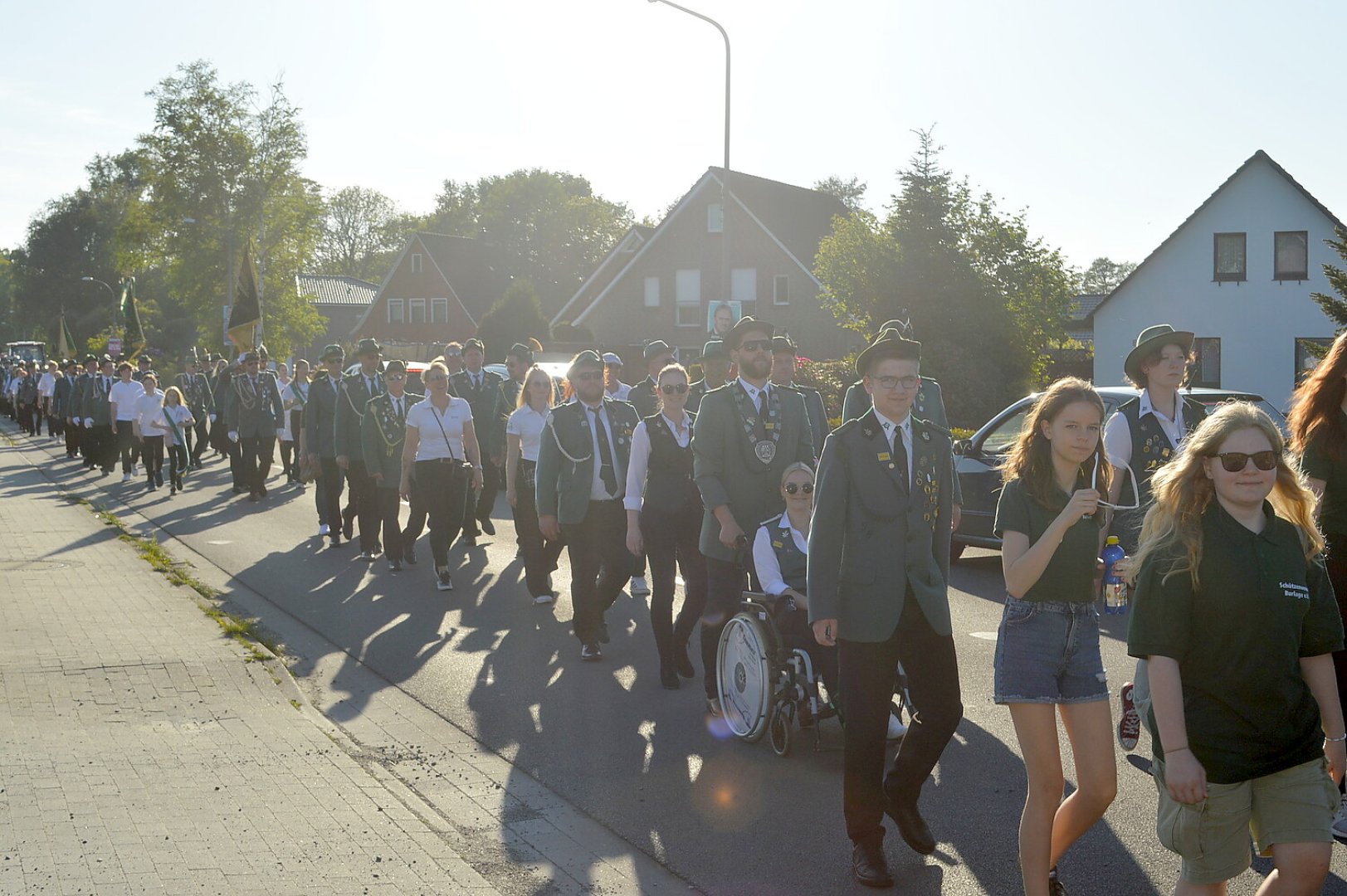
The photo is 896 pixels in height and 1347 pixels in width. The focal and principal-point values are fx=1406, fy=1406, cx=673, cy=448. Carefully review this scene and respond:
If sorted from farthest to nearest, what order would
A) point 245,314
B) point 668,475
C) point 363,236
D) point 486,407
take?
point 363,236
point 245,314
point 486,407
point 668,475

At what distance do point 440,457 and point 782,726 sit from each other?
5.95 meters

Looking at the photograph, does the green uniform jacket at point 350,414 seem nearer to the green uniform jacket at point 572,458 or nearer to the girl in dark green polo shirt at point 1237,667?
the green uniform jacket at point 572,458

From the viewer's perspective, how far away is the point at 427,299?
77.1 m

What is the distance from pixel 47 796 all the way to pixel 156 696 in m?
1.92

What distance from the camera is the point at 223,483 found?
21875 millimetres

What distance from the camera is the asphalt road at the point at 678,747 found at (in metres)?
5.05

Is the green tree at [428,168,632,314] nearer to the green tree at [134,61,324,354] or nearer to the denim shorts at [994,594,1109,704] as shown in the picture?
the green tree at [134,61,324,354]

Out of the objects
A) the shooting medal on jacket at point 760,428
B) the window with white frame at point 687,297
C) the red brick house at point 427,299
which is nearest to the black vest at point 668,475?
the shooting medal on jacket at point 760,428

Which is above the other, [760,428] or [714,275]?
[714,275]

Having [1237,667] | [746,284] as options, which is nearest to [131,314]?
[746,284]

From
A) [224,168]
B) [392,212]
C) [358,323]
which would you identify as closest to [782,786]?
[224,168]

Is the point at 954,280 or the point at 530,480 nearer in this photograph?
the point at 530,480

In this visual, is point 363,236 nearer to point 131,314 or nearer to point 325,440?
point 131,314

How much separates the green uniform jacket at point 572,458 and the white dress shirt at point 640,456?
0.58 m
